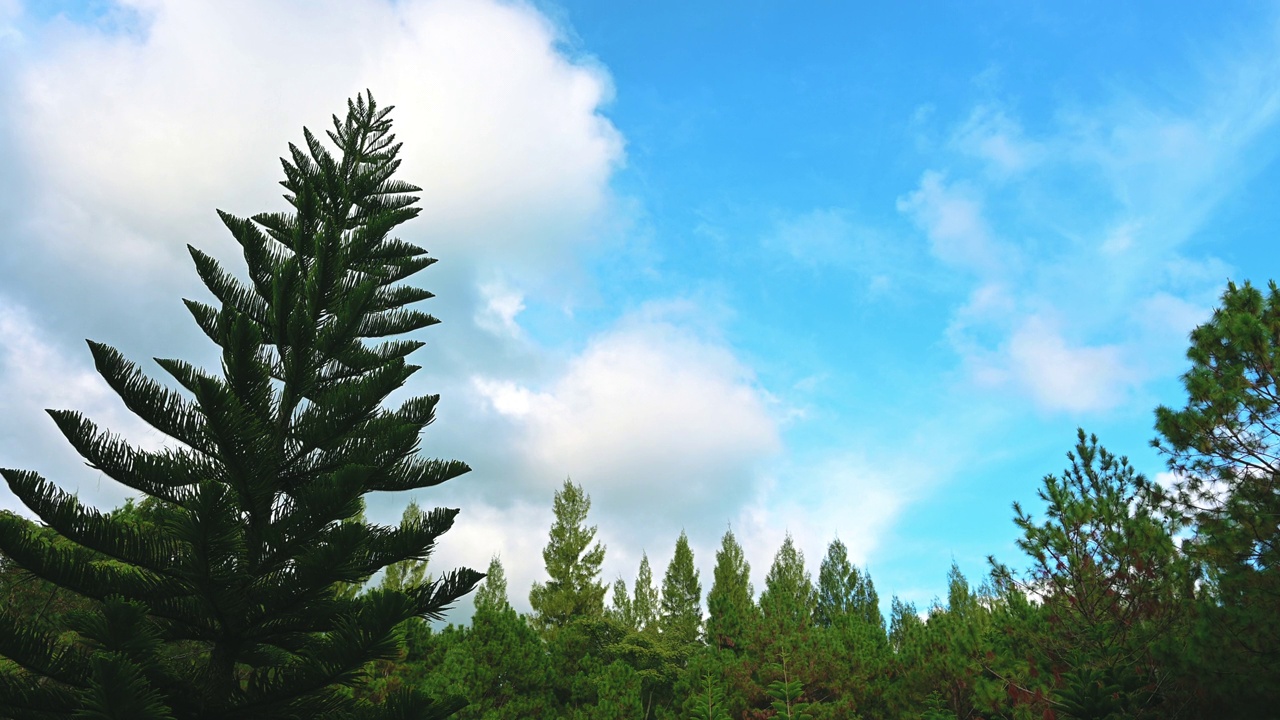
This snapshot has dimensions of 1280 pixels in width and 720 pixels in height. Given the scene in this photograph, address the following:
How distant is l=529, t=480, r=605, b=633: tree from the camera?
28.2 metres

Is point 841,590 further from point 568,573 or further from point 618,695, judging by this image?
point 618,695

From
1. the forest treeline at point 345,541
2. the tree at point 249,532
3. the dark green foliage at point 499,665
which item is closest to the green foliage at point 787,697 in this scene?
the forest treeline at point 345,541

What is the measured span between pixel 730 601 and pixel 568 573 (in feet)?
39.2

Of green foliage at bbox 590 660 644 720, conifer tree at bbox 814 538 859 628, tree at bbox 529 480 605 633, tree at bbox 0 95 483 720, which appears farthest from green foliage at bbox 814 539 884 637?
tree at bbox 0 95 483 720

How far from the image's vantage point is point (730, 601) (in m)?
18.9

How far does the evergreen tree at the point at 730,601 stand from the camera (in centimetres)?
1783

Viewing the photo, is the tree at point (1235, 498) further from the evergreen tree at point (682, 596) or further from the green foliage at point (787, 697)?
the evergreen tree at point (682, 596)

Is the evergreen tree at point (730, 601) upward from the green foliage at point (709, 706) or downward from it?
upward

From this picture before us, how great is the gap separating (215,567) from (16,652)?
4.43ft

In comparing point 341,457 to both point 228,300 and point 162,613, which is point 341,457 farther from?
point 228,300

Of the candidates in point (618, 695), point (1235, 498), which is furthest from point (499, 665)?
point (1235, 498)

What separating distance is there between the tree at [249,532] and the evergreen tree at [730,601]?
12880 mm

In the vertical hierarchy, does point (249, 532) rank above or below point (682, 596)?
below

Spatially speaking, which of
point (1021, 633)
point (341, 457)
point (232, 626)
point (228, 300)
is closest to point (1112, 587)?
point (1021, 633)
